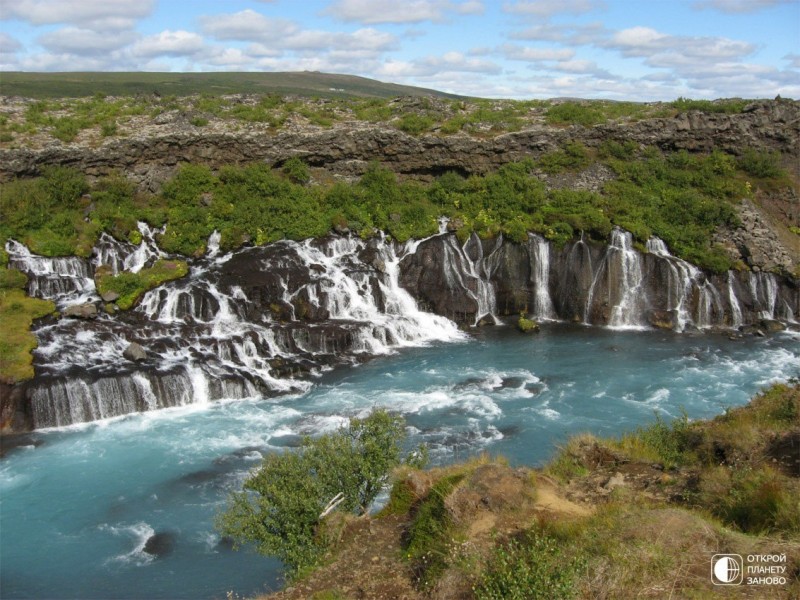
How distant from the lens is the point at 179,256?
35.0m

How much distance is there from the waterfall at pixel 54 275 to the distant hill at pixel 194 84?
216ft

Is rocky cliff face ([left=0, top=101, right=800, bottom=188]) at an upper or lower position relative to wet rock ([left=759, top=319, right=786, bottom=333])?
upper

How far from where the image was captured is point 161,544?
17.7m

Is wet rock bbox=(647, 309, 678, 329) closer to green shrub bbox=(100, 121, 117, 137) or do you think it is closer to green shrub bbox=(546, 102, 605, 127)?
green shrub bbox=(546, 102, 605, 127)

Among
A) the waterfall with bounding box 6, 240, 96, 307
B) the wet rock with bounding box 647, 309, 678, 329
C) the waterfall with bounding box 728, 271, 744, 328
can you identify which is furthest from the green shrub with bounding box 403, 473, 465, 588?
the waterfall with bounding box 728, 271, 744, 328

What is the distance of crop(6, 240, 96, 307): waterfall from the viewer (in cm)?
3130

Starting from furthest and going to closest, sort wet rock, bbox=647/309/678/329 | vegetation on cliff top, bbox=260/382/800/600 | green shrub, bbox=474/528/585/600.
Answer: wet rock, bbox=647/309/678/329, vegetation on cliff top, bbox=260/382/800/600, green shrub, bbox=474/528/585/600

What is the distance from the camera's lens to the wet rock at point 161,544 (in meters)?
17.4

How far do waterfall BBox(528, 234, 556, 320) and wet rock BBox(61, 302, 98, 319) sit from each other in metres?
20.6

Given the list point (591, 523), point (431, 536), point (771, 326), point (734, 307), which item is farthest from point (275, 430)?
point (771, 326)

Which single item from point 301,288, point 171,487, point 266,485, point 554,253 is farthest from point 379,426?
point 554,253

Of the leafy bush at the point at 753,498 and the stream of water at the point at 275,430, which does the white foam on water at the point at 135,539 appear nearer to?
the stream of water at the point at 275,430

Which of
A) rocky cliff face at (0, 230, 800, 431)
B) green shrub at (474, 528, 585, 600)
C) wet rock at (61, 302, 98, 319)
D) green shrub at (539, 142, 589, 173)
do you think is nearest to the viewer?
green shrub at (474, 528, 585, 600)

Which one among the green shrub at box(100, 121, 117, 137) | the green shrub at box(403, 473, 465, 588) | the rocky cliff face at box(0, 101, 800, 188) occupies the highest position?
the green shrub at box(100, 121, 117, 137)
